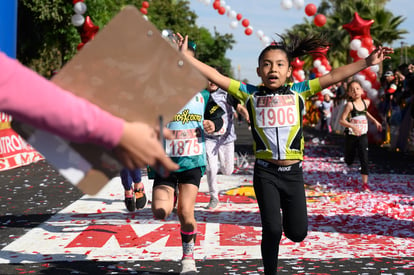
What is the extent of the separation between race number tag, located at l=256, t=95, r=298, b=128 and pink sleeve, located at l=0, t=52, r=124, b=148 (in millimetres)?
Answer: 2967

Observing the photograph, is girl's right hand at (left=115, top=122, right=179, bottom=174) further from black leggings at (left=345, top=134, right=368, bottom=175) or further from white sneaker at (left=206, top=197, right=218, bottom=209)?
black leggings at (left=345, top=134, right=368, bottom=175)

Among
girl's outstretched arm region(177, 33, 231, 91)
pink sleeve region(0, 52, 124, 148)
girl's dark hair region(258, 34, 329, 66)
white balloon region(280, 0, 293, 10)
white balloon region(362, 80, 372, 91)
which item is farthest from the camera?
white balloon region(362, 80, 372, 91)

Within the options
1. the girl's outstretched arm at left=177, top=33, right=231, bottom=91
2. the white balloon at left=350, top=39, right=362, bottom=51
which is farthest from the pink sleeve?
the white balloon at left=350, top=39, right=362, bottom=51

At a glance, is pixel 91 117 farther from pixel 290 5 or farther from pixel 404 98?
pixel 404 98

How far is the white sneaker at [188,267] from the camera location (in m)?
5.01

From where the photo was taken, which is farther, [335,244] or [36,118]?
[335,244]

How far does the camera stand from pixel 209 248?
20.0 feet

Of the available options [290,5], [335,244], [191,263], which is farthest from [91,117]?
[290,5]

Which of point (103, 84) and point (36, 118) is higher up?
point (103, 84)

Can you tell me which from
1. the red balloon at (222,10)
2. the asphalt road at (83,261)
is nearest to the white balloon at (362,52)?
the red balloon at (222,10)

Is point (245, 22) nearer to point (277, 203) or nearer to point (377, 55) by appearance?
point (377, 55)

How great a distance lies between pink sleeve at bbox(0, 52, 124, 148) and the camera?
168 centimetres

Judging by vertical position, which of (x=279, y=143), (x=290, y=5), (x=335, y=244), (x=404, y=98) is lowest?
(x=335, y=244)

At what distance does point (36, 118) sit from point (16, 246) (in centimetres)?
493
